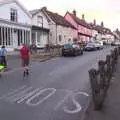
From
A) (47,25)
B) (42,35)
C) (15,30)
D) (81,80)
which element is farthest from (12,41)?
(81,80)

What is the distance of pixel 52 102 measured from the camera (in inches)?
351

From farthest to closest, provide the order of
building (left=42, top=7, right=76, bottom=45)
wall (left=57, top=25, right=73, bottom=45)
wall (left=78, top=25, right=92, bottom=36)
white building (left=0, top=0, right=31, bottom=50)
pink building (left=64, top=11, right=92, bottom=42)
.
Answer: wall (left=78, top=25, right=92, bottom=36)
pink building (left=64, top=11, right=92, bottom=42)
wall (left=57, top=25, right=73, bottom=45)
building (left=42, top=7, right=76, bottom=45)
white building (left=0, top=0, right=31, bottom=50)

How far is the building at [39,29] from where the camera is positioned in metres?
44.2

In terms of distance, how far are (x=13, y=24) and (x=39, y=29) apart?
8865mm

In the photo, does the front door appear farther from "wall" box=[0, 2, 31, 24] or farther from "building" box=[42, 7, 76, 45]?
"building" box=[42, 7, 76, 45]

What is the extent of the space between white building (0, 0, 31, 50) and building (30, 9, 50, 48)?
302 cm

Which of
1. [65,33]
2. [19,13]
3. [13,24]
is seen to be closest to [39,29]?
[19,13]

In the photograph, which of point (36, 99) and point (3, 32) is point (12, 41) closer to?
point (3, 32)

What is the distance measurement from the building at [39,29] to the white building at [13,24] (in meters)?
3.02

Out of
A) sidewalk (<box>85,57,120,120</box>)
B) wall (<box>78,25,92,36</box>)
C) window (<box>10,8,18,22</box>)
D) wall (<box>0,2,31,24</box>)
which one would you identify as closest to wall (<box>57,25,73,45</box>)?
wall (<box>78,25,92,36</box>)

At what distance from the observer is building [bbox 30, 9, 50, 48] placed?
44.2m

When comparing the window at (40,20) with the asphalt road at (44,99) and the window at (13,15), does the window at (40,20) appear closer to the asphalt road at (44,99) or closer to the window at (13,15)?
the window at (13,15)

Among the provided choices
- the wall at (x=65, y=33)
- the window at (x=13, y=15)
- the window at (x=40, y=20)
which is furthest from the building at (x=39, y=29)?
the wall at (x=65, y=33)

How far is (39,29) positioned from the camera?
45188 mm
